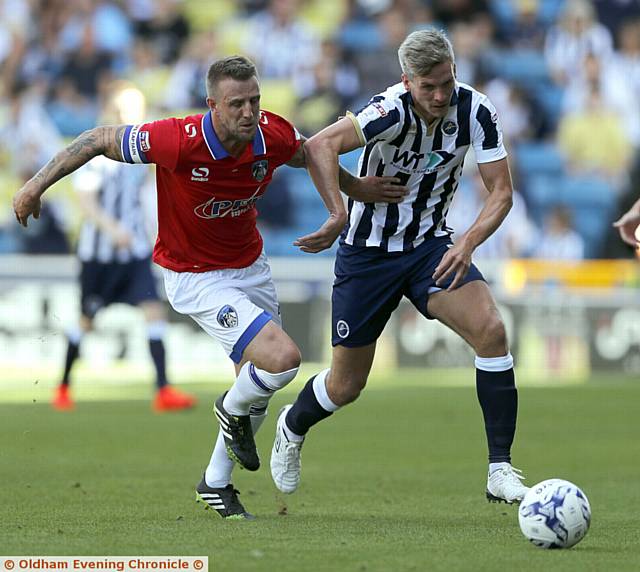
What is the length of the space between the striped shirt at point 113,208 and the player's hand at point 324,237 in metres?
6.15

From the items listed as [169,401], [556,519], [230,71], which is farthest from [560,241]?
[556,519]

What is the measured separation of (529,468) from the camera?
842 centimetres

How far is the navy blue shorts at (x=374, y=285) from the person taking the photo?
684cm

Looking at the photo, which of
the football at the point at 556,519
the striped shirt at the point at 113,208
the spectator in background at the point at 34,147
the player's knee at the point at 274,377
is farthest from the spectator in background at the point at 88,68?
Result: the football at the point at 556,519

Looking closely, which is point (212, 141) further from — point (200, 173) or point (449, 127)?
point (449, 127)

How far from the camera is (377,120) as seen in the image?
6.52 metres

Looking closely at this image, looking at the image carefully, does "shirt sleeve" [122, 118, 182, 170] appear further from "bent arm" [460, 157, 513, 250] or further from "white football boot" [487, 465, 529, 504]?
"white football boot" [487, 465, 529, 504]

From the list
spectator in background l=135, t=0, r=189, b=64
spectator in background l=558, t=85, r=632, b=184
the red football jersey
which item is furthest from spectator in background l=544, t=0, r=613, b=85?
the red football jersey

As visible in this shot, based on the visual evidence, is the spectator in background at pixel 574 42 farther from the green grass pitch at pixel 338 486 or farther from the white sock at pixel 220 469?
the white sock at pixel 220 469

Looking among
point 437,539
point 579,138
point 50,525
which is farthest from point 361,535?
point 579,138

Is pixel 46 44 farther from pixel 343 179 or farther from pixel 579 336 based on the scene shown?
pixel 343 179

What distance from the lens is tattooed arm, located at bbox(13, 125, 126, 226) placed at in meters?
5.94

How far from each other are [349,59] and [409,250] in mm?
13404

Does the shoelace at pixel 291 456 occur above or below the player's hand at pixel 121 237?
below
